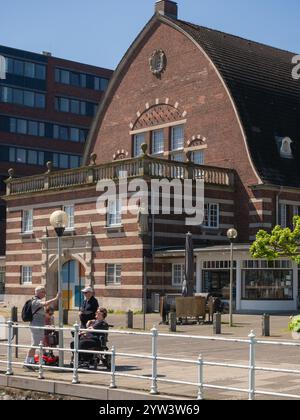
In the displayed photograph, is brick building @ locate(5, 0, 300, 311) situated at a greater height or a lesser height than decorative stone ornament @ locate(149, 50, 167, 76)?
lesser

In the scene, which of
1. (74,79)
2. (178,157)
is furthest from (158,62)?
(74,79)

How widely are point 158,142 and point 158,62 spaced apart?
16.9 ft

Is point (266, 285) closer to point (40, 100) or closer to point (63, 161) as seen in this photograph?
point (63, 161)

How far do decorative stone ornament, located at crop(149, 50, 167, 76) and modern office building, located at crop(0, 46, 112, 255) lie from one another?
28.2m

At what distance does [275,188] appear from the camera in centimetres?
4581

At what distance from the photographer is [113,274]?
146 ft

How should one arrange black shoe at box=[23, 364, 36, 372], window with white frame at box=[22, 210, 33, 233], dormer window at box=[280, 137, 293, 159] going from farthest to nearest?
window with white frame at box=[22, 210, 33, 233]
dormer window at box=[280, 137, 293, 159]
black shoe at box=[23, 364, 36, 372]

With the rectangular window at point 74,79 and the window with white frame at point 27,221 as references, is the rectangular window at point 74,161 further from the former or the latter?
the window with white frame at point 27,221

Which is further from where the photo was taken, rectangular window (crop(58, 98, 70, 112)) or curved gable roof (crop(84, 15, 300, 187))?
rectangular window (crop(58, 98, 70, 112))

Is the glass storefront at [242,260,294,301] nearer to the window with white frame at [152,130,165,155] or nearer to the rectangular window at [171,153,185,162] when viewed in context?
the rectangular window at [171,153,185,162]

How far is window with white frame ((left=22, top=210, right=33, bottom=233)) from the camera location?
165 ft

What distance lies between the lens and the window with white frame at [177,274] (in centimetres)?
4348

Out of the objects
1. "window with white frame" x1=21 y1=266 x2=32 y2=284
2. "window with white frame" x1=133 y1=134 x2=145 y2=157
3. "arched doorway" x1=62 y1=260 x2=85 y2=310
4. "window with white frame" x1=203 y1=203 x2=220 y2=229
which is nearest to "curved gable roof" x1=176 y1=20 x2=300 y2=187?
"window with white frame" x1=203 y1=203 x2=220 y2=229

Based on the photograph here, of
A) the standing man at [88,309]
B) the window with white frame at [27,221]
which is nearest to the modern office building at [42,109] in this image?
the window with white frame at [27,221]
